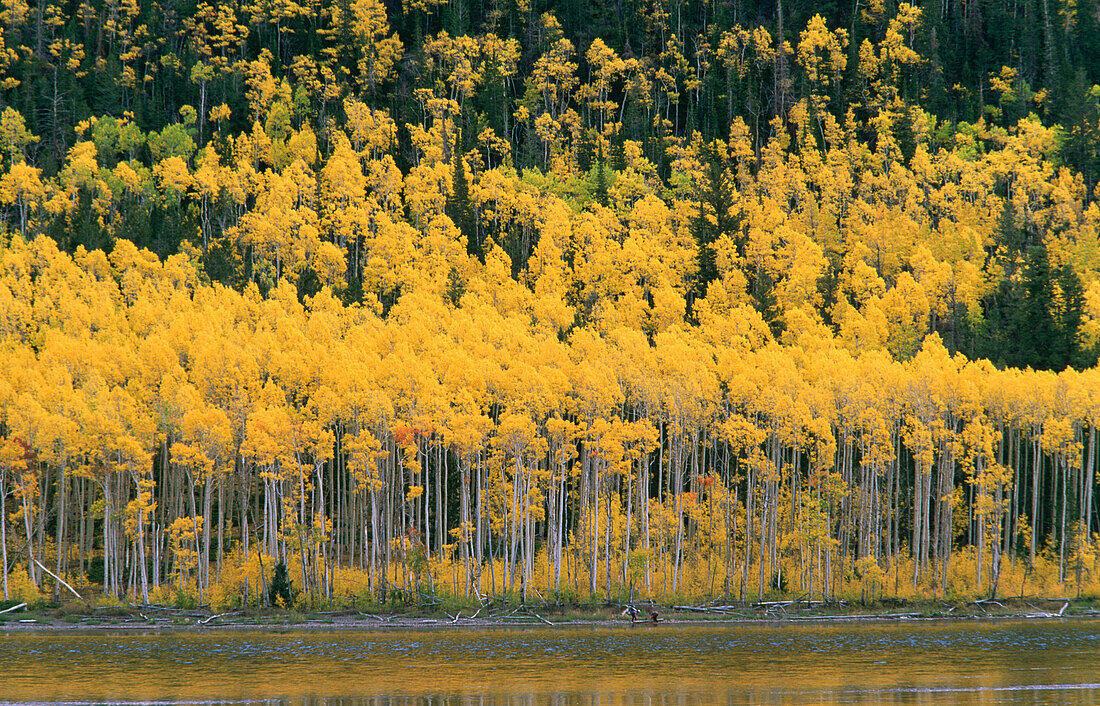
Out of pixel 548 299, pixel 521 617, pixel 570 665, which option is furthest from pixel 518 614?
pixel 548 299

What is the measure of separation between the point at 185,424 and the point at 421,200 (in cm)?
5164

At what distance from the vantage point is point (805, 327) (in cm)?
7800

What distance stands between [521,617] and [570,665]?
16.1 meters

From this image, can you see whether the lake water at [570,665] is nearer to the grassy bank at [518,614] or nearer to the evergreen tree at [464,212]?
the grassy bank at [518,614]

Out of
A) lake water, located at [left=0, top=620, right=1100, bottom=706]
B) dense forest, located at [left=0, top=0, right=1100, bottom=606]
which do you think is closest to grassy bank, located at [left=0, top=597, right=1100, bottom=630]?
dense forest, located at [left=0, top=0, right=1100, bottom=606]

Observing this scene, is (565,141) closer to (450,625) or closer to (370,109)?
(370,109)

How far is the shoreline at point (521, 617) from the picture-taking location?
166 ft

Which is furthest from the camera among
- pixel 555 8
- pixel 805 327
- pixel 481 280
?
pixel 555 8

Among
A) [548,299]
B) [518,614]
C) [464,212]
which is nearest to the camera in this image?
[518,614]

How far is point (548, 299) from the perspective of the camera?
263 ft

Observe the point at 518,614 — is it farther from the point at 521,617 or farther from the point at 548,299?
the point at 548,299

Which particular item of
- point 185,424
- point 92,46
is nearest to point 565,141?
point 92,46

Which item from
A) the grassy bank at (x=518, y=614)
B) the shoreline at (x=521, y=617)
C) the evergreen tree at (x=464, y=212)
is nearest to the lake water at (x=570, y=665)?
the shoreline at (x=521, y=617)

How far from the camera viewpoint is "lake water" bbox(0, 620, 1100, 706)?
30.3 m
